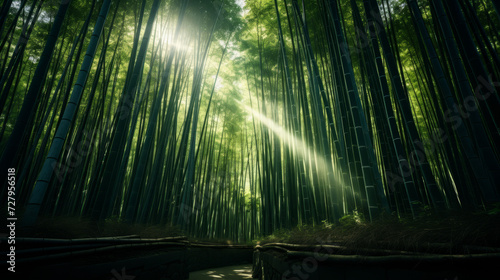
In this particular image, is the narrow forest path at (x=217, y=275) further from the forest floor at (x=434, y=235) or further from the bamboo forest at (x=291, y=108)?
the forest floor at (x=434, y=235)

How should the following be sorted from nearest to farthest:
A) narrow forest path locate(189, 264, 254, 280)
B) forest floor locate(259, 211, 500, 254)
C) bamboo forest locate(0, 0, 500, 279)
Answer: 1. forest floor locate(259, 211, 500, 254)
2. bamboo forest locate(0, 0, 500, 279)
3. narrow forest path locate(189, 264, 254, 280)

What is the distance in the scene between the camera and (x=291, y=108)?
12.0ft

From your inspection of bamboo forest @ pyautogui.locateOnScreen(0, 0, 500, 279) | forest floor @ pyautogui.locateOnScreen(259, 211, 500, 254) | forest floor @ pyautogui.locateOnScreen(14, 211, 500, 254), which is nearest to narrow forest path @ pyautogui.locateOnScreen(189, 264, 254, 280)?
bamboo forest @ pyautogui.locateOnScreen(0, 0, 500, 279)

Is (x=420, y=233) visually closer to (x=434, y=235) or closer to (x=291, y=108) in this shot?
(x=434, y=235)

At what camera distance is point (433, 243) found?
1.02 metres

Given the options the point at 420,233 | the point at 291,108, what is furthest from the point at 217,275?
the point at 420,233

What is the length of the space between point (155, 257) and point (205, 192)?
17.0ft

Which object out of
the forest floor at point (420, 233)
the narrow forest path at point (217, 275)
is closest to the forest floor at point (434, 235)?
the forest floor at point (420, 233)

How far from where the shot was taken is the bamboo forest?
159 cm

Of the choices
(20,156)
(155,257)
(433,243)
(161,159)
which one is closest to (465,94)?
(433,243)

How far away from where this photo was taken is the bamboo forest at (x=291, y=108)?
1.59m

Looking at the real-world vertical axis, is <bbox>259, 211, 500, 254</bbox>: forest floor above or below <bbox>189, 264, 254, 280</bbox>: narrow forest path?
above

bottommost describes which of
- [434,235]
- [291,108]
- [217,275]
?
[217,275]

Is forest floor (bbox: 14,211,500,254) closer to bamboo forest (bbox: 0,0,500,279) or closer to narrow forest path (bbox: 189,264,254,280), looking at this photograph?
bamboo forest (bbox: 0,0,500,279)
